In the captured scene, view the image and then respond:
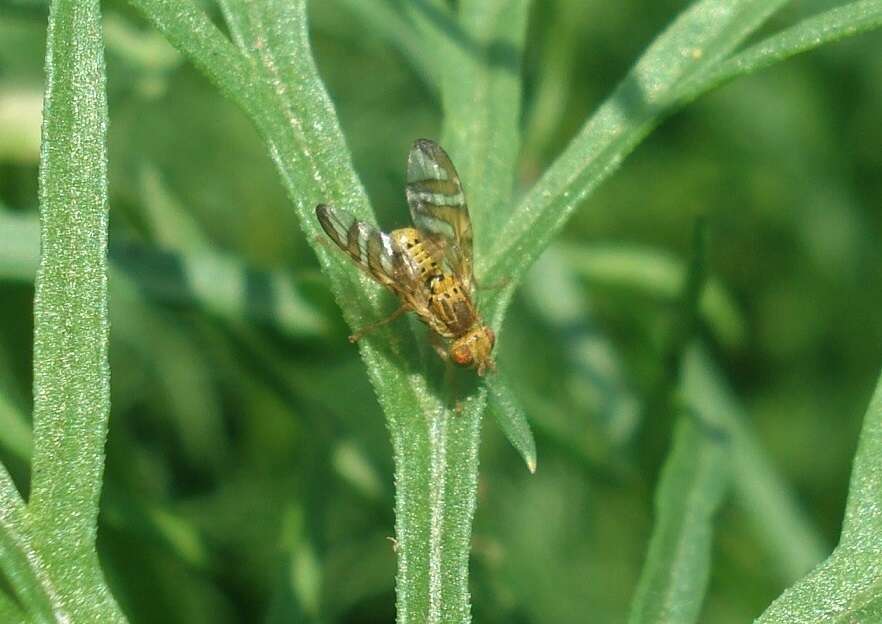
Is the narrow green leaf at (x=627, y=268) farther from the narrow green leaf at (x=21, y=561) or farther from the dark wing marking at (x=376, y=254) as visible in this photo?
the narrow green leaf at (x=21, y=561)

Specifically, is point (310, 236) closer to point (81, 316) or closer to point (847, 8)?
point (81, 316)

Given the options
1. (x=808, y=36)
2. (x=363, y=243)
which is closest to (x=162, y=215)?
(x=363, y=243)

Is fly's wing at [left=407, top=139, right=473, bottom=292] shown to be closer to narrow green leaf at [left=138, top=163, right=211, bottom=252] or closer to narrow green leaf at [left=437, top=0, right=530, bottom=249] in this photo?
narrow green leaf at [left=437, top=0, right=530, bottom=249]

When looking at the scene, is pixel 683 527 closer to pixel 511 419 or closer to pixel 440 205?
pixel 511 419

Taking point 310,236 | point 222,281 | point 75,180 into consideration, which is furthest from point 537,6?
point 75,180

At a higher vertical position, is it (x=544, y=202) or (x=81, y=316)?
(x=544, y=202)

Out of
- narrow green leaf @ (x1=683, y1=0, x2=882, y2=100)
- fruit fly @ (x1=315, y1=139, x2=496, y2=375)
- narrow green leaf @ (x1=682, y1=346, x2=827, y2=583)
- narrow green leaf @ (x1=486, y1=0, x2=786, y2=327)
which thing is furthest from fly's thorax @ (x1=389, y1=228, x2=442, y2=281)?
narrow green leaf @ (x1=682, y1=346, x2=827, y2=583)
